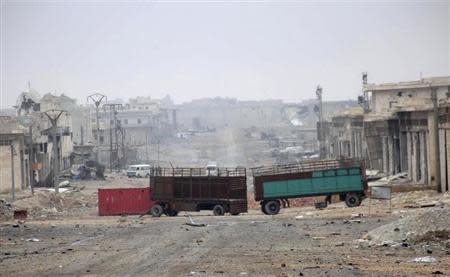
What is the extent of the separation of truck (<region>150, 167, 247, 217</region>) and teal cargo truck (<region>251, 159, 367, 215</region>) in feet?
3.36

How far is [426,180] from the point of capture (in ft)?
154

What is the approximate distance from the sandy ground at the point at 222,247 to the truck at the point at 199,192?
6.32 feet

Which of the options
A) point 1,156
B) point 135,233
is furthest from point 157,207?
point 1,156

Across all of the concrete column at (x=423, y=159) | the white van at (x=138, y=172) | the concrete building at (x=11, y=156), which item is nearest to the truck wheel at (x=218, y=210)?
A: the concrete column at (x=423, y=159)

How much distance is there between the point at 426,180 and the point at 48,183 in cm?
3533

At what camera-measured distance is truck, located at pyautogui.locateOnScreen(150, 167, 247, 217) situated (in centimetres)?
4097

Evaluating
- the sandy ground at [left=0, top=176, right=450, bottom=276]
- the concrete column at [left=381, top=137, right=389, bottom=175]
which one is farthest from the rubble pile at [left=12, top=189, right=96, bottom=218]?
the concrete column at [left=381, top=137, right=389, bottom=175]

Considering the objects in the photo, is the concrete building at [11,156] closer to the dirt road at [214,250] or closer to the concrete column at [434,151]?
the dirt road at [214,250]

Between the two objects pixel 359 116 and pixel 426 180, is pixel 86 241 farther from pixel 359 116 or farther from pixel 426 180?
pixel 359 116

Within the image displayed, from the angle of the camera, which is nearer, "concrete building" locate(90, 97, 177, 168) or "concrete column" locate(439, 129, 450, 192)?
"concrete column" locate(439, 129, 450, 192)

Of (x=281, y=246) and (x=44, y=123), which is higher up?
(x=44, y=123)

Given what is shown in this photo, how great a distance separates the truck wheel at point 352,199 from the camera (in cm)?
4079

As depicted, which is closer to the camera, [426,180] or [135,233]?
[135,233]

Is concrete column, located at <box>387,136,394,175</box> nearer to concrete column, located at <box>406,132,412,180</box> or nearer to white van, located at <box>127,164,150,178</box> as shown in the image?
concrete column, located at <box>406,132,412,180</box>
